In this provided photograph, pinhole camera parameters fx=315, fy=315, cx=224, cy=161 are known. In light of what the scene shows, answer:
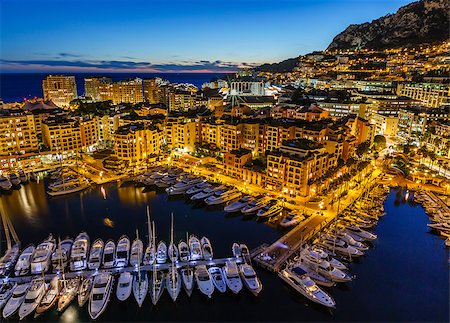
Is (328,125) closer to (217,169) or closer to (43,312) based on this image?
(217,169)

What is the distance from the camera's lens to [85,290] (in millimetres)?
29266

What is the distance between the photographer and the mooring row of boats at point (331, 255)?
30484mm

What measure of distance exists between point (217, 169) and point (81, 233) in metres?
30.2

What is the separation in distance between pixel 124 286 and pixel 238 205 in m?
22.0

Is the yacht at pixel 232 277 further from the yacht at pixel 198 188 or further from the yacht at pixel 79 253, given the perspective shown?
the yacht at pixel 198 188

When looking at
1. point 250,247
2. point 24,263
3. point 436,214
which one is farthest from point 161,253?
point 436,214

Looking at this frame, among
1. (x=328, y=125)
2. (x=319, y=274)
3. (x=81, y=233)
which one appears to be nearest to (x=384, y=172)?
(x=328, y=125)

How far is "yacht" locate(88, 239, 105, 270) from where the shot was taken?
32856mm

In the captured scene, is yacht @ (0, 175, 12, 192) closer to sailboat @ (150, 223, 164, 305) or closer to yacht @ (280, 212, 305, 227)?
sailboat @ (150, 223, 164, 305)

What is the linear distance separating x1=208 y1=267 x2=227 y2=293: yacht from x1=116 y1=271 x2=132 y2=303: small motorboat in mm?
7800

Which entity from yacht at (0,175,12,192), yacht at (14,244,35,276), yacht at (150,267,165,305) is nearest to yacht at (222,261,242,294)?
yacht at (150,267,165,305)

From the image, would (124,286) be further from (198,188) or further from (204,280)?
(198,188)

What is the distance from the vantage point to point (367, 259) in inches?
1427

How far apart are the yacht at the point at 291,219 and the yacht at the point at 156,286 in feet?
60.7
